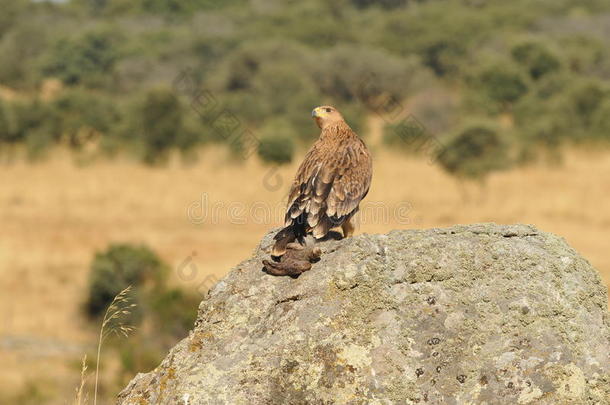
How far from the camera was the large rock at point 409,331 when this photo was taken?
15.4 ft

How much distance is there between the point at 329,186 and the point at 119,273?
1316 cm

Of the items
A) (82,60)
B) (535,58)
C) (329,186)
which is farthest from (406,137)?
(329,186)

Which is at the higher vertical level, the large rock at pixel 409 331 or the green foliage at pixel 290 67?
the green foliage at pixel 290 67

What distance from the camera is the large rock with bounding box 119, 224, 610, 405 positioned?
468 centimetres

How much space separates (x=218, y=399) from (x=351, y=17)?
7448cm

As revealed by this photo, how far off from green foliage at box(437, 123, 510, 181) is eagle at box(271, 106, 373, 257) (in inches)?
882

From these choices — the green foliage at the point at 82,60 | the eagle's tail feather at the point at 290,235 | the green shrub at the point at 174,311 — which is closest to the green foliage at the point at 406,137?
the green shrub at the point at 174,311

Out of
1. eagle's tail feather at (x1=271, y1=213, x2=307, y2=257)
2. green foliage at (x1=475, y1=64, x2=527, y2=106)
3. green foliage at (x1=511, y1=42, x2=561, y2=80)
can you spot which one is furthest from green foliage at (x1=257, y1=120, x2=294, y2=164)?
eagle's tail feather at (x1=271, y1=213, x2=307, y2=257)

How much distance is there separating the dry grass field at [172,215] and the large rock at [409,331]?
30.3ft

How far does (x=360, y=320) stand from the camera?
4.85 metres

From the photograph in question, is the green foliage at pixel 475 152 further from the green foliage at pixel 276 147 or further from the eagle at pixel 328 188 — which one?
the eagle at pixel 328 188

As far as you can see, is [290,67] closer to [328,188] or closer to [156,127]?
[156,127]

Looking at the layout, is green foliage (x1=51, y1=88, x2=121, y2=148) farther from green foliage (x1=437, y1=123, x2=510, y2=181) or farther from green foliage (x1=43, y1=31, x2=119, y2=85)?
green foliage (x1=43, y1=31, x2=119, y2=85)

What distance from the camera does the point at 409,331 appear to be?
15.7 ft
